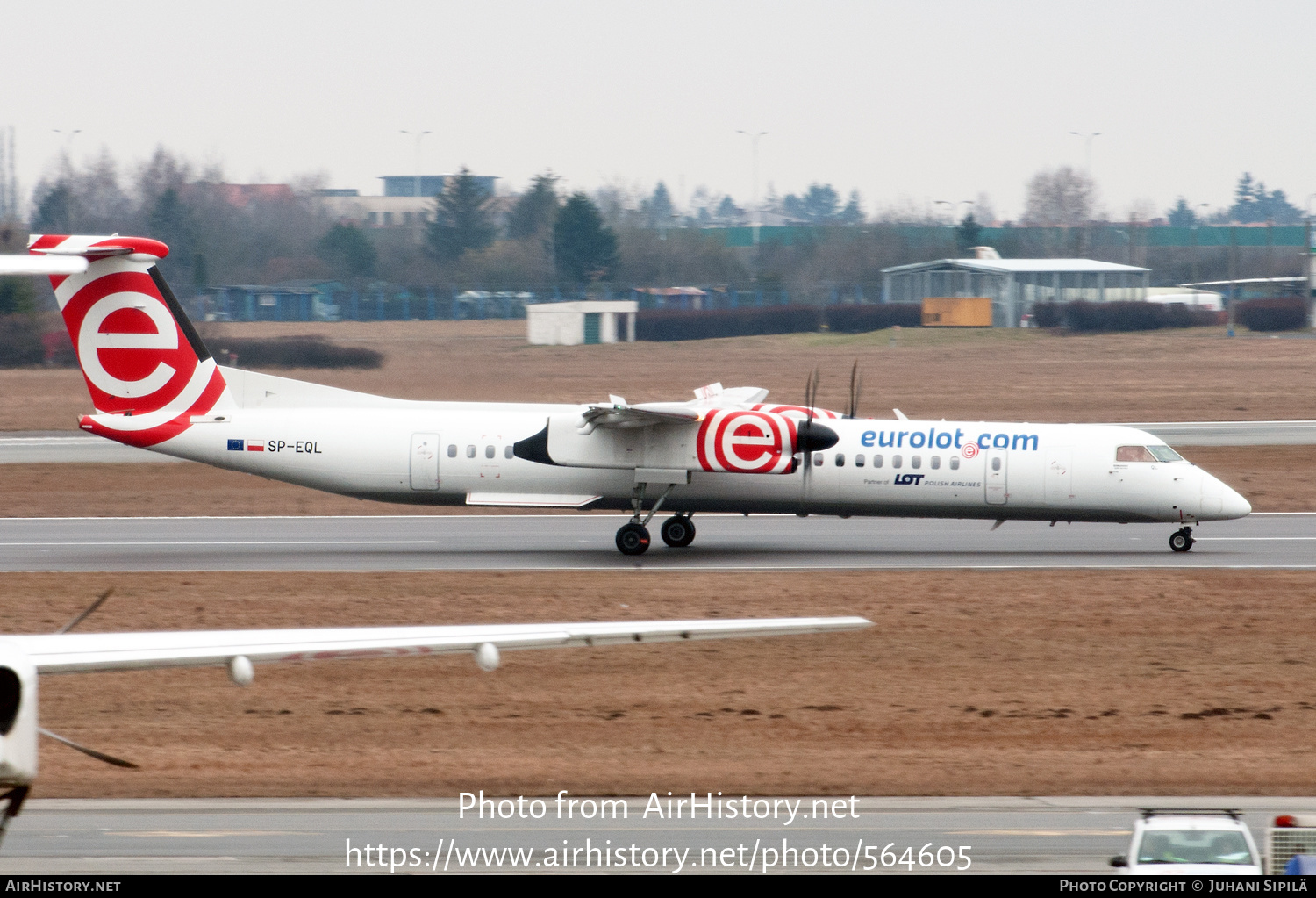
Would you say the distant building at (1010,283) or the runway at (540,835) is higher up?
the distant building at (1010,283)

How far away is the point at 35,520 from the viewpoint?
96.5 ft

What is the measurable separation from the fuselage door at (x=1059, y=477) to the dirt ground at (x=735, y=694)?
2228 mm

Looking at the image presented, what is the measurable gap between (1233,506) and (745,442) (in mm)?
8818

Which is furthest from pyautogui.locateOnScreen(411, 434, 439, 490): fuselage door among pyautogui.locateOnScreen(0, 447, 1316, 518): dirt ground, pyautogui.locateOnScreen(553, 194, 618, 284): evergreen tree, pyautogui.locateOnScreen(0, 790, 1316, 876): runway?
pyautogui.locateOnScreen(553, 194, 618, 284): evergreen tree

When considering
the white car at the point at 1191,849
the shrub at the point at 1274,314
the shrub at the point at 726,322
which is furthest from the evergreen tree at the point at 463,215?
the white car at the point at 1191,849

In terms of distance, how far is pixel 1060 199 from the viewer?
124750 millimetres

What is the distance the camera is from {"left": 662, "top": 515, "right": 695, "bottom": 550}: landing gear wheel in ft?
84.8

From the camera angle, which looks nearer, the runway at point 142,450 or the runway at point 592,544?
the runway at point 592,544

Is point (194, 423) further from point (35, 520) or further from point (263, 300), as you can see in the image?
point (263, 300)

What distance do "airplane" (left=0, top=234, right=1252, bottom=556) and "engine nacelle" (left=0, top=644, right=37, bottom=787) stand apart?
721 inches

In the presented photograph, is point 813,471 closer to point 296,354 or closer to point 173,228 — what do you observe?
point 296,354

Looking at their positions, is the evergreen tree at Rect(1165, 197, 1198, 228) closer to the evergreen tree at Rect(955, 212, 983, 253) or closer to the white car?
the evergreen tree at Rect(955, 212, 983, 253)

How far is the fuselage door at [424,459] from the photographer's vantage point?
81.5 ft

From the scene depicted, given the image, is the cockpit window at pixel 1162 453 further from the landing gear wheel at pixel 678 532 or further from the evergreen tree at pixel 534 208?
the evergreen tree at pixel 534 208
